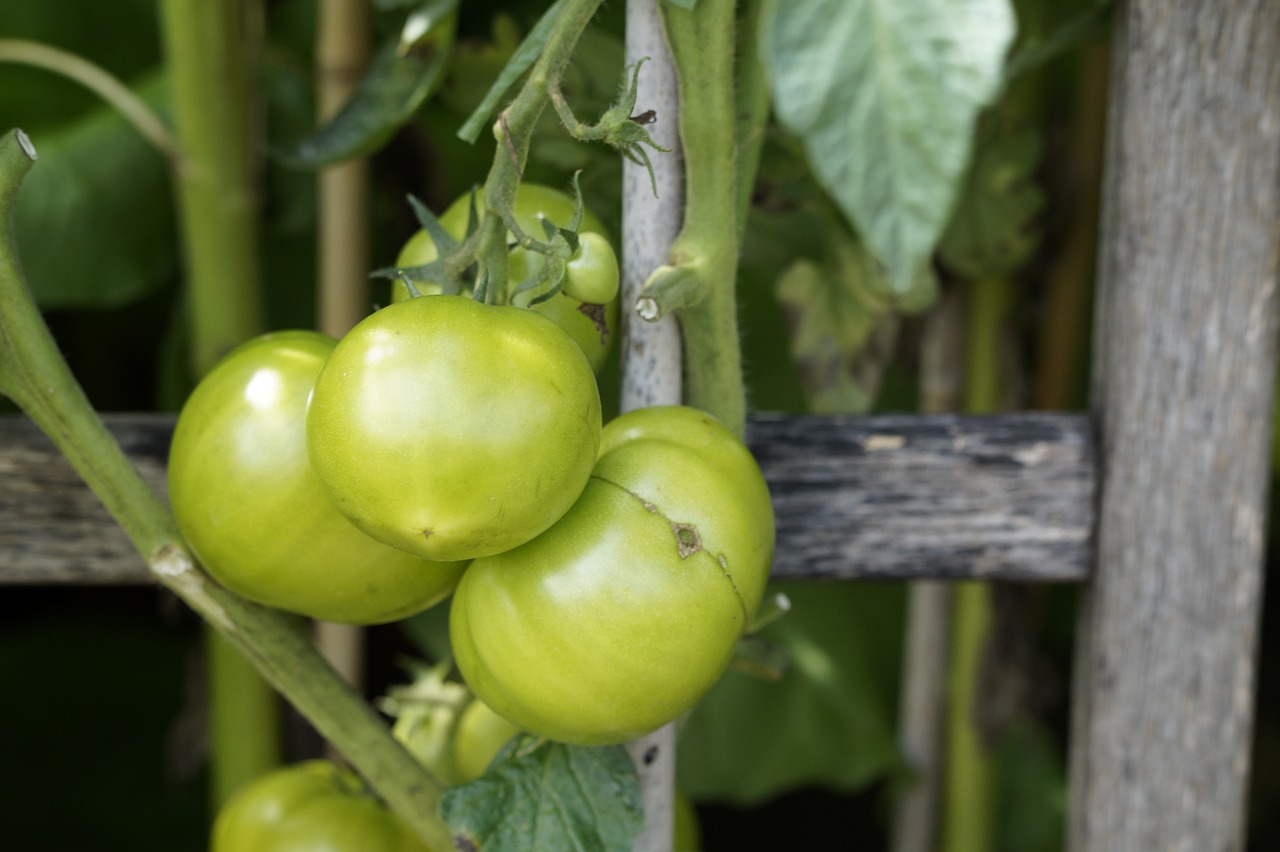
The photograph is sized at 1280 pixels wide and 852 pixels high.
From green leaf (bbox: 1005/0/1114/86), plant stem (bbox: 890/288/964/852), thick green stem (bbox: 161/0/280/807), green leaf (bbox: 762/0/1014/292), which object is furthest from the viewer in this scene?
plant stem (bbox: 890/288/964/852)

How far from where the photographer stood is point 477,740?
58 centimetres

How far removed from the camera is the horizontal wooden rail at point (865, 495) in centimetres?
60

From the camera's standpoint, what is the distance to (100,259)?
86 cm

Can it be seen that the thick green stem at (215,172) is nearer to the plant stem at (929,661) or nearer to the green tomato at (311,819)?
the green tomato at (311,819)

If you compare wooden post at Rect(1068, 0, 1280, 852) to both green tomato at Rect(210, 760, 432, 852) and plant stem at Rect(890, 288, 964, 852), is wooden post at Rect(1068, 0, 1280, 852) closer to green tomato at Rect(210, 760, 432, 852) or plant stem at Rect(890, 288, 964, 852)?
plant stem at Rect(890, 288, 964, 852)

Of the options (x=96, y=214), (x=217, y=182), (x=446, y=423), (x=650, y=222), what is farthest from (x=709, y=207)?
(x=96, y=214)

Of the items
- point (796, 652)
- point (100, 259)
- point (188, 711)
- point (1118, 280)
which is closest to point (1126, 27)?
point (1118, 280)

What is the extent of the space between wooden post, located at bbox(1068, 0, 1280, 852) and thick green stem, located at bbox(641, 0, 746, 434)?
0.26 metres

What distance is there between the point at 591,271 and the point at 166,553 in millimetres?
213

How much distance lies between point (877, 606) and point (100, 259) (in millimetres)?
737

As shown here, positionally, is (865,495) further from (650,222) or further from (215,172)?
(215,172)

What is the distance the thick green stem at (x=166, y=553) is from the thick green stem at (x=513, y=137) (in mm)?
188

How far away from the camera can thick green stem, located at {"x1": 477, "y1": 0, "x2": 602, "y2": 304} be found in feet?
1.20

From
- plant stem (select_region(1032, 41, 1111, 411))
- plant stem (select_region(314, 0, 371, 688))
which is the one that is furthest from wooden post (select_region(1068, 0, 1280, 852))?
plant stem (select_region(314, 0, 371, 688))
